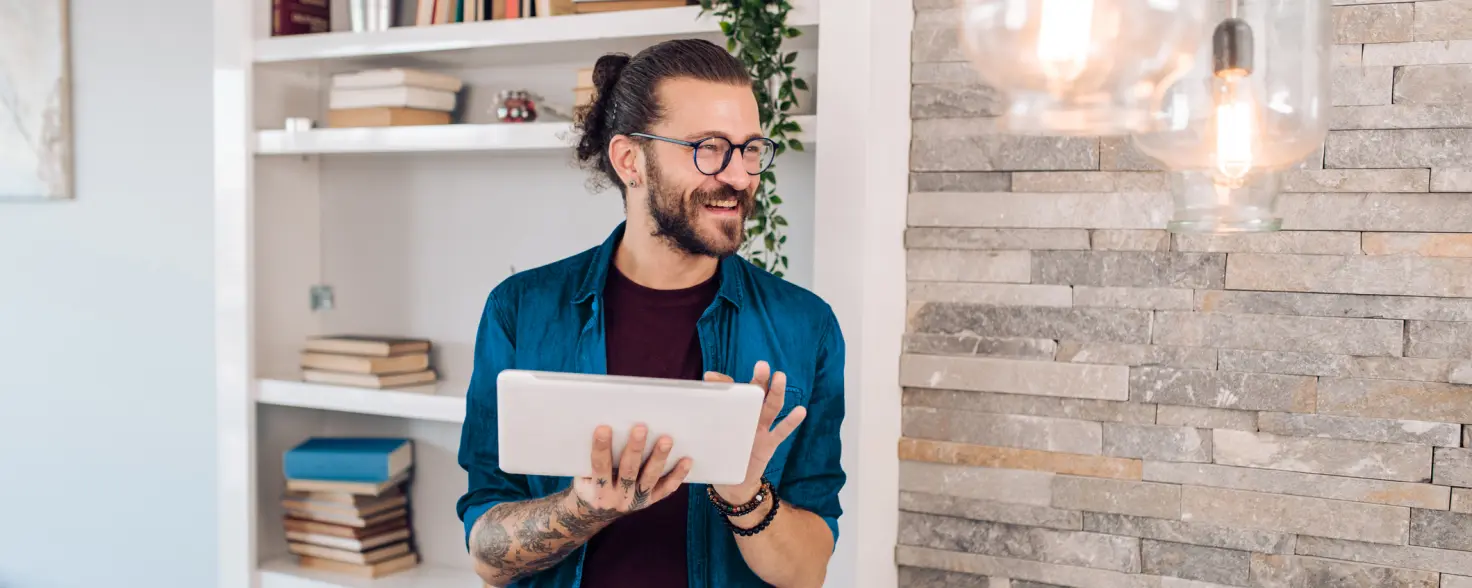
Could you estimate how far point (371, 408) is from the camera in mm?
2354

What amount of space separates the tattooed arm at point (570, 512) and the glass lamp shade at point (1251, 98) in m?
0.61

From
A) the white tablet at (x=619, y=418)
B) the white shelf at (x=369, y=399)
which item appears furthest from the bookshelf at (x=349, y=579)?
the white tablet at (x=619, y=418)

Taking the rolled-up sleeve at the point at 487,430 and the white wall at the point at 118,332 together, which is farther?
the white wall at the point at 118,332

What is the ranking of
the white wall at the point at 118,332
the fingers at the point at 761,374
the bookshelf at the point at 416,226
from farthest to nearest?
the white wall at the point at 118,332
the bookshelf at the point at 416,226
the fingers at the point at 761,374

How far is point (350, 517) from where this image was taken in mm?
2488

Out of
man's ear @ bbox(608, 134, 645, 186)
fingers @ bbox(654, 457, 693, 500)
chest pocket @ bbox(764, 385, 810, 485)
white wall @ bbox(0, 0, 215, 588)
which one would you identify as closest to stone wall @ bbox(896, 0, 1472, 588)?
chest pocket @ bbox(764, 385, 810, 485)

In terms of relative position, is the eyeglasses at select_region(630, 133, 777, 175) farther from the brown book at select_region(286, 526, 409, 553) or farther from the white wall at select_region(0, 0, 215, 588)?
the white wall at select_region(0, 0, 215, 588)

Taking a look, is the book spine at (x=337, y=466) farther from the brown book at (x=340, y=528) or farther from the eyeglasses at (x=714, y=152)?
the eyeglasses at (x=714, y=152)

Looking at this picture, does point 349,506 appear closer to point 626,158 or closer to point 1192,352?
point 626,158

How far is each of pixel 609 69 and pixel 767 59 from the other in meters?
0.35

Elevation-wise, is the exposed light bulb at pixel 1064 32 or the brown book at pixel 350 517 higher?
the exposed light bulb at pixel 1064 32

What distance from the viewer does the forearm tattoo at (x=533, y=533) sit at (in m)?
1.36

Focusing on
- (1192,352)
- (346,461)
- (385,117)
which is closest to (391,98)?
(385,117)

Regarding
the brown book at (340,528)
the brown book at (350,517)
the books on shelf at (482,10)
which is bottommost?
the brown book at (340,528)
